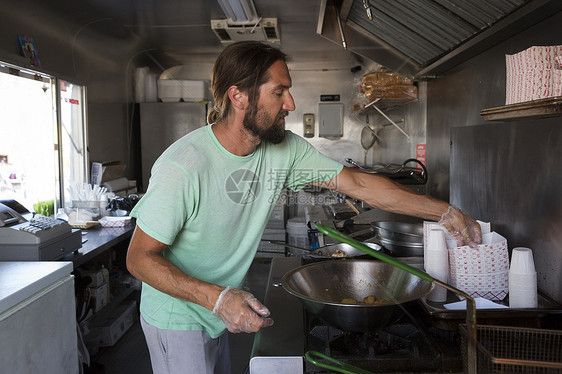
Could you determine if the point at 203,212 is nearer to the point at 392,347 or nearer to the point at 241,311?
the point at 241,311

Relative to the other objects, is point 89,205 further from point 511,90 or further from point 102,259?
point 511,90

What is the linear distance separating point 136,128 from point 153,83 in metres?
0.63

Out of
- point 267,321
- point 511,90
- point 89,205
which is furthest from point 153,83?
point 267,321

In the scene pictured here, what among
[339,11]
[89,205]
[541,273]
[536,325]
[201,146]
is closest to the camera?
[536,325]

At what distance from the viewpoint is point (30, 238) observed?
96.7 inches

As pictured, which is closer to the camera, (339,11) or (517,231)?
(517,231)

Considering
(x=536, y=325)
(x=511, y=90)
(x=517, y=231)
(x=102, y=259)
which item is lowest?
(x=102, y=259)

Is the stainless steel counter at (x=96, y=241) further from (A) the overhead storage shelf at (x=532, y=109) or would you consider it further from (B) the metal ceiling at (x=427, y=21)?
(A) the overhead storage shelf at (x=532, y=109)

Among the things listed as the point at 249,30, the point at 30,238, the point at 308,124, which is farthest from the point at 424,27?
the point at 308,124

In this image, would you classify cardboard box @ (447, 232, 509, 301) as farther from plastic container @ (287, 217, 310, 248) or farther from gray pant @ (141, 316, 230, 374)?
plastic container @ (287, 217, 310, 248)

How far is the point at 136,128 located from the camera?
5.93 m

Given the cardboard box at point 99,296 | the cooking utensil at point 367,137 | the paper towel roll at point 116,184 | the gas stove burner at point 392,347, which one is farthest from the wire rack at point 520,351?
the cooking utensil at point 367,137

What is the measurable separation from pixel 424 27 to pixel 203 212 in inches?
73.8

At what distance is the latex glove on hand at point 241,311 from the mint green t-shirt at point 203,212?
288 mm
